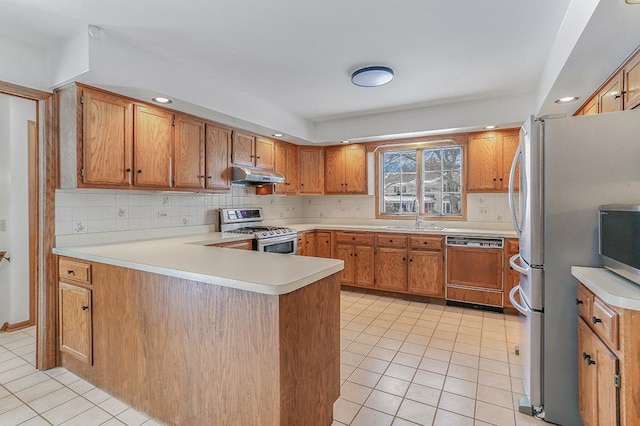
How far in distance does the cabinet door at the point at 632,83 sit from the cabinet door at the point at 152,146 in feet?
11.3

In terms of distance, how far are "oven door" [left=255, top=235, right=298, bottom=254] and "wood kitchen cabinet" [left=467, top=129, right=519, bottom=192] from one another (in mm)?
2388

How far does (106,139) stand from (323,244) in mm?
2988

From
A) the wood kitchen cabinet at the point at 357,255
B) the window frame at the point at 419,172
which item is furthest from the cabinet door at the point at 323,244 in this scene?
the window frame at the point at 419,172

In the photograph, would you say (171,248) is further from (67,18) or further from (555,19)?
(555,19)

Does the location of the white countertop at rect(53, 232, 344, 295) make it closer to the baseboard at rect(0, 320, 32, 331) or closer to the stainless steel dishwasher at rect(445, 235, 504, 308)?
the baseboard at rect(0, 320, 32, 331)

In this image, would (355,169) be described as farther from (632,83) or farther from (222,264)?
(222,264)

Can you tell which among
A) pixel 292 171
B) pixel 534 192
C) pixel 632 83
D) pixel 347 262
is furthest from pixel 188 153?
pixel 632 83

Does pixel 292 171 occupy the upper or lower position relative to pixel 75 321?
upper

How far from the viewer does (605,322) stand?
1368 millimetres

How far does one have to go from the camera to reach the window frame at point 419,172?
427cm

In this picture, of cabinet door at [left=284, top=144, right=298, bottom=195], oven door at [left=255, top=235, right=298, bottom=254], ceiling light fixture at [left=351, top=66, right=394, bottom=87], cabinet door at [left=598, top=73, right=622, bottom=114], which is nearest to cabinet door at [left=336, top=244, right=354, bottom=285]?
oven door at [left=255, top=235, right=298, bottom=254]

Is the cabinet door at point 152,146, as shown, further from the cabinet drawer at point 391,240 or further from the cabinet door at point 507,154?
the cabinet door at point 507,154

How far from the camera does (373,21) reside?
2090 mm

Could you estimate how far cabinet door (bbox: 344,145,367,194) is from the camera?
4.73m
